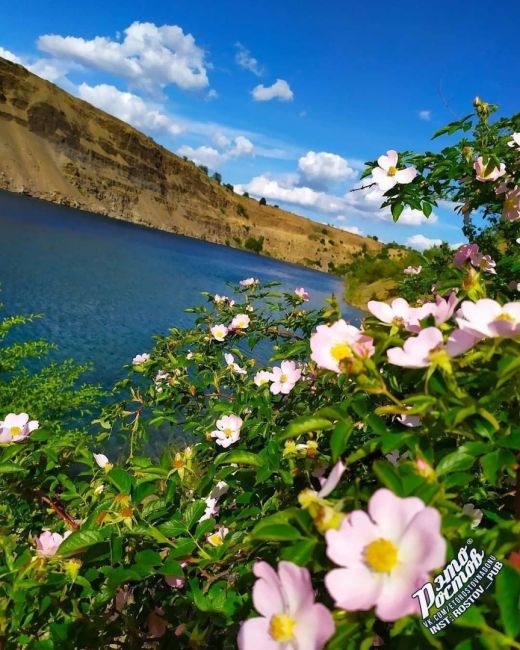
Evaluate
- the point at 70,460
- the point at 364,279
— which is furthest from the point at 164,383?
the point at 364,279

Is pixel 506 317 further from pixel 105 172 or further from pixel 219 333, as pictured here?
pixel 105 172

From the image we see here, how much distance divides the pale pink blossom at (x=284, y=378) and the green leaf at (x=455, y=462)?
1.22 metres

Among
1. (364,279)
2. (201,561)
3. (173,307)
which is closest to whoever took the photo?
(201,561)

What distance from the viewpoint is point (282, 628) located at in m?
0.57

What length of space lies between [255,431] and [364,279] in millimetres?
32353

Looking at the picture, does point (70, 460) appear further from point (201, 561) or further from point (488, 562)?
point (488, 562)

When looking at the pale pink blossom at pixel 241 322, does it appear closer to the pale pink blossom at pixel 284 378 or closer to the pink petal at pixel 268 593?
the pale pink blossom at pixel 284 378

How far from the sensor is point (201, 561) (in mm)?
1060

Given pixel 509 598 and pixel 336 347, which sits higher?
pixel 336 347

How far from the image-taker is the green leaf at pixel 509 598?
0.55 meters

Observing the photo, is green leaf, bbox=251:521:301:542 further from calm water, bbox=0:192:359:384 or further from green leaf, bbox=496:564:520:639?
calm water, bbox=0:192:359:384

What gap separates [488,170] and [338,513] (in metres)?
1.66

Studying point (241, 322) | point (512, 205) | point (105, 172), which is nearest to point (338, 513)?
point (512, 205)

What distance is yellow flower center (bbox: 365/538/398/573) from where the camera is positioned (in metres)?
0.54
